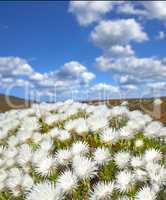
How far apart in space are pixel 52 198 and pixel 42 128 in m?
4.61

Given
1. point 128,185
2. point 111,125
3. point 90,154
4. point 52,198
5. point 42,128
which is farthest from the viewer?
point 42,128

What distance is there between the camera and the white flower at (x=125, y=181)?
17.3 feet

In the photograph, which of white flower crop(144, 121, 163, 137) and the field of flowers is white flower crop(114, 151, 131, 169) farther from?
white flower crop(144, 121, 163, 137)

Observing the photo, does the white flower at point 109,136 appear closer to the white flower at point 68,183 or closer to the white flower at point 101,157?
the white flower at point 101,157

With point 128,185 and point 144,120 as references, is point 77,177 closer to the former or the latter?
point 128,185

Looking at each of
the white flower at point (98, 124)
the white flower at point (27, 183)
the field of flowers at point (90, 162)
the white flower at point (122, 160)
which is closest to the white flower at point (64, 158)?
the field of flowers at point (90, 162)

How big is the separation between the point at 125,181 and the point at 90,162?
577 millimetres

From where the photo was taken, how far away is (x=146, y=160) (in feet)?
18.9

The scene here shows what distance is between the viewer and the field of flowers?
5.21 meters

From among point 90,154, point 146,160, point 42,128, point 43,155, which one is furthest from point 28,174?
point 42,128

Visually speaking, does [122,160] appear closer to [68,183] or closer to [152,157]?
[152,157]

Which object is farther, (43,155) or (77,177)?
(43,155)

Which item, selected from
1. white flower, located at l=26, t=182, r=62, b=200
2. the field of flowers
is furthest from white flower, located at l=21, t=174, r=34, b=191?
white flower, located at l=26, t=182, r=62, b=200

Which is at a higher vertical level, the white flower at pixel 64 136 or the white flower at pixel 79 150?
the white flower at pixel 64 136
